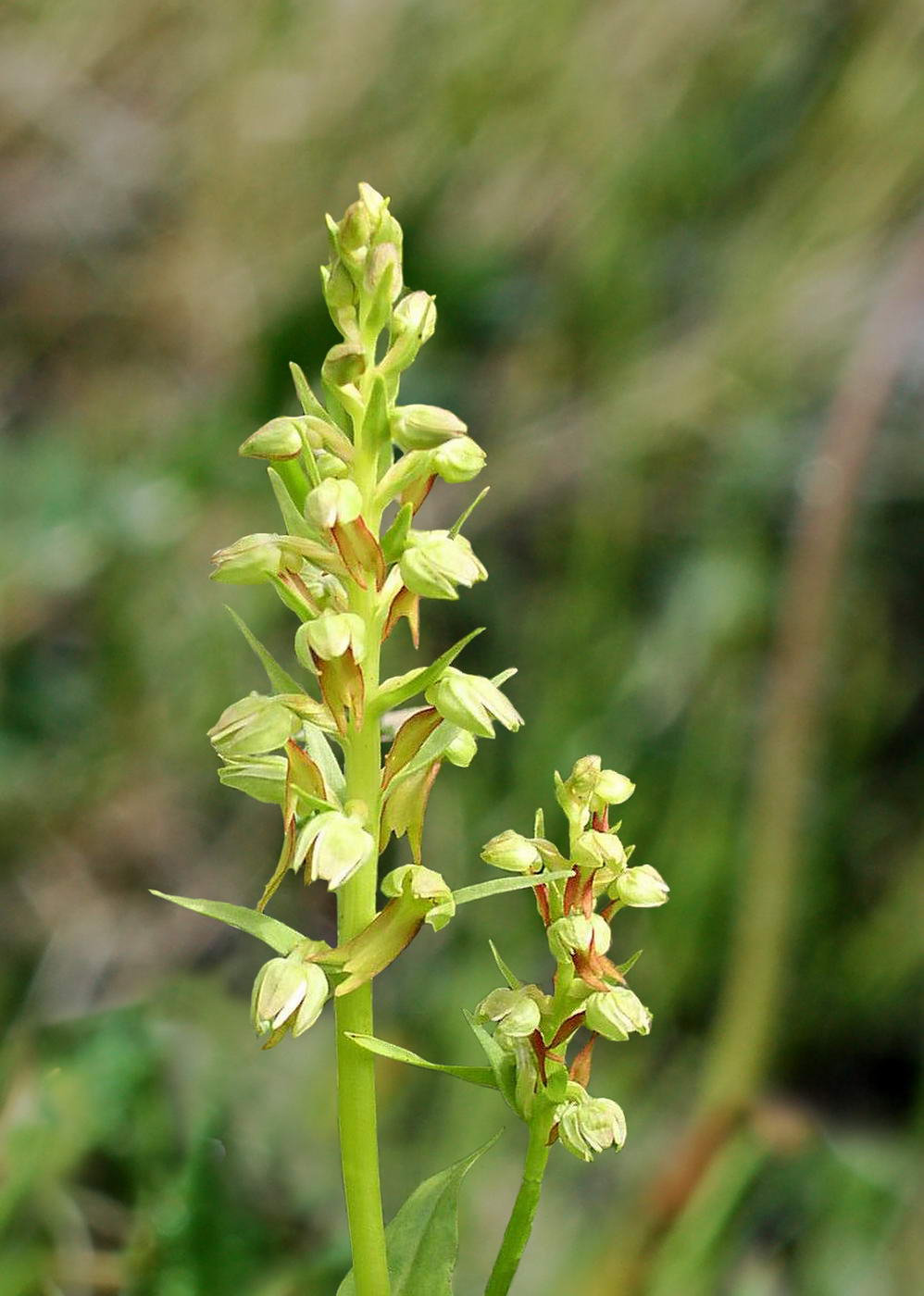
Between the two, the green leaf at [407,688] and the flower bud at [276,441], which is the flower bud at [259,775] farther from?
the flower bud at [276,441]

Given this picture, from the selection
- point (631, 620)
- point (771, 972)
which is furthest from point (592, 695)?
point (771, 972)

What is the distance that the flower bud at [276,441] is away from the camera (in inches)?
31.1

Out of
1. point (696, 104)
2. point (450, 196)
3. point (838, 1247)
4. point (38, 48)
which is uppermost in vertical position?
point (38, 48)

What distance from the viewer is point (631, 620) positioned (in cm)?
300

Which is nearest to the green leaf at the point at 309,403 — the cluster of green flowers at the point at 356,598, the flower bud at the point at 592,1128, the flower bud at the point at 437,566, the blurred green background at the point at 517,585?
the cluster of green flowers at the point at 356,598

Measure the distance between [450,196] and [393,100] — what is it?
14.0 inches

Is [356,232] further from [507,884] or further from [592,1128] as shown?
[592,1128]

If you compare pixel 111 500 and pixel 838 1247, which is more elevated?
pixel 111 500

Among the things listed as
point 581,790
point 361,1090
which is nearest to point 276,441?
point 581,790

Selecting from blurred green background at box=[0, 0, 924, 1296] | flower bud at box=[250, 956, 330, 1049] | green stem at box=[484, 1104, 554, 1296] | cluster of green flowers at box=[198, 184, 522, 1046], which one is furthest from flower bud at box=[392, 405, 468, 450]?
blurred green background at box=[0, 0, 924, 1296]

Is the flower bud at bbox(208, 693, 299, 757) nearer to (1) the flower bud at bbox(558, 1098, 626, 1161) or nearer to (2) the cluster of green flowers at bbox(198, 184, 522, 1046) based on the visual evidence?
(2) the cluster of green flowers at bbox(198, 184, 522, 1046)

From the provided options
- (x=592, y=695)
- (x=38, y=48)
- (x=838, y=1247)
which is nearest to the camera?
(x=838, y=1247)

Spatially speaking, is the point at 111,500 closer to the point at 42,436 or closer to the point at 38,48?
the point at 42,436

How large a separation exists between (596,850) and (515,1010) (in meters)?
0.12
